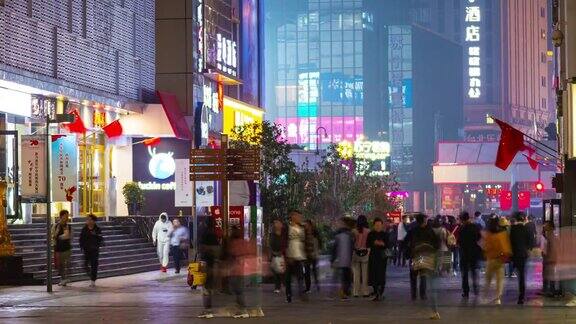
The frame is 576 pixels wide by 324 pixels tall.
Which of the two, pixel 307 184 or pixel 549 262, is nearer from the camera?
pixel 549 262

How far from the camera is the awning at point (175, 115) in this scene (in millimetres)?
49375

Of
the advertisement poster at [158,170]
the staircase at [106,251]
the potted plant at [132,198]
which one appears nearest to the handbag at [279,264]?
→ the staircase at [106,251]

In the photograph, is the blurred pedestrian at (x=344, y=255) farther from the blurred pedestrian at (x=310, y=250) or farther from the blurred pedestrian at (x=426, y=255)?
the blurred pedestrian at (x=426, y=255)

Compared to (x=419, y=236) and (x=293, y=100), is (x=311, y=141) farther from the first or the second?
(x=419, y=236)

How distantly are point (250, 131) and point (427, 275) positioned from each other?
37.6 meters

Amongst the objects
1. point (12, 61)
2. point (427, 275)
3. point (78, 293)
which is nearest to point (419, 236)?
point (427, 275)

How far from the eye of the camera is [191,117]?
52531mm

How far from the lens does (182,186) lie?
36.5m

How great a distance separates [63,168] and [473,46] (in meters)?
121

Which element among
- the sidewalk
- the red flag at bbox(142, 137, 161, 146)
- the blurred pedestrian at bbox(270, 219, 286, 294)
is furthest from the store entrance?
the blurred pedestrian at bbox(270, 219, 286, 294)

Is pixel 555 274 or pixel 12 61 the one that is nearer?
pixel 555 274

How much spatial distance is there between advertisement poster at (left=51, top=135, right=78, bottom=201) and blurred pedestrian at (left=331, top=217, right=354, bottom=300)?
9.44 metres

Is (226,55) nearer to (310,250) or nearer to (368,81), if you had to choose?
(310,250)

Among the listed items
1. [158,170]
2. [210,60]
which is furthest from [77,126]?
[210,60]
